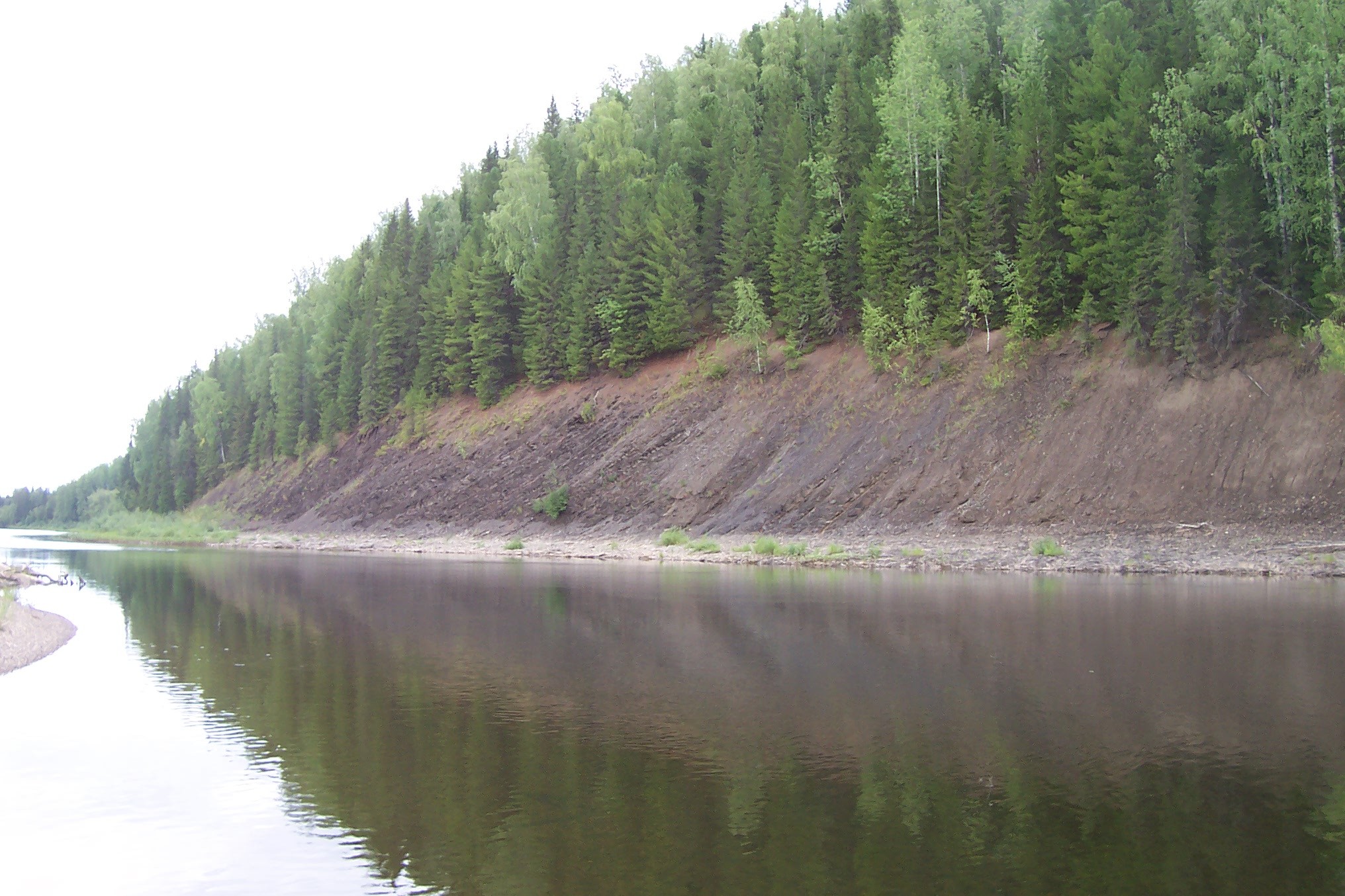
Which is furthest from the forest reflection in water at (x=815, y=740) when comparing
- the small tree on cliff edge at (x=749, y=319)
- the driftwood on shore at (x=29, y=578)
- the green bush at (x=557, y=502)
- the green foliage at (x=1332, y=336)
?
the small tree on cliff edge at (x=749, y=319)

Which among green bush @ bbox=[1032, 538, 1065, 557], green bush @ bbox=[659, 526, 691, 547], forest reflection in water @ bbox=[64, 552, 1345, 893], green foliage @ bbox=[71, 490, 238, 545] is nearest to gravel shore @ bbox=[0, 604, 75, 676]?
forest reflection in water @ bbox=[64, 552, 1345, 893]

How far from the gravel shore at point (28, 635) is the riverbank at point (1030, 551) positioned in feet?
93.7

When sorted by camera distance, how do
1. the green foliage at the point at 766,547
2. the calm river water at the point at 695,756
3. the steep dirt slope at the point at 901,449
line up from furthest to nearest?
the green foliage at the point at 766,547 → the steep dirt slope at the point at 901,449 → the calm river water at the point at 695,756

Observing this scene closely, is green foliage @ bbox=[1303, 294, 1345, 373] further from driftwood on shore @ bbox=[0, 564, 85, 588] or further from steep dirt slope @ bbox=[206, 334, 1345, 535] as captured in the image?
driftwood on shore @ bbox=[0, 564, 85, 588]

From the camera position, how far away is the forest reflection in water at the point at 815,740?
944 cm

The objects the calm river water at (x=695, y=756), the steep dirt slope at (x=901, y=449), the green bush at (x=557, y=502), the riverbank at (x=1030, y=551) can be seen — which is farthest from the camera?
the green bush at (x=557, y=502)

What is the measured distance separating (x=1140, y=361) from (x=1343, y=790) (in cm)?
4075

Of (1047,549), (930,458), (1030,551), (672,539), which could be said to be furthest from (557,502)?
(1047,549)

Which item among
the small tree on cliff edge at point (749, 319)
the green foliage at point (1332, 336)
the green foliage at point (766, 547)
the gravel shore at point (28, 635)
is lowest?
the gravel shore at point (28, 635)

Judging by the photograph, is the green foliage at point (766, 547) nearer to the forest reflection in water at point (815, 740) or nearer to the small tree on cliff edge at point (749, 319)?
the small tree on cliff edge at point (749, 319)

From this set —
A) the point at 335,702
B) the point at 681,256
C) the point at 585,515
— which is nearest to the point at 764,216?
the point at 681,256

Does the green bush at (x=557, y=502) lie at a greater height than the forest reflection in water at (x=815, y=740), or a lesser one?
greater

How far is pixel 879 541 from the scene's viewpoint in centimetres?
4784

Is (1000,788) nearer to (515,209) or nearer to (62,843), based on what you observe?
(62,843)
